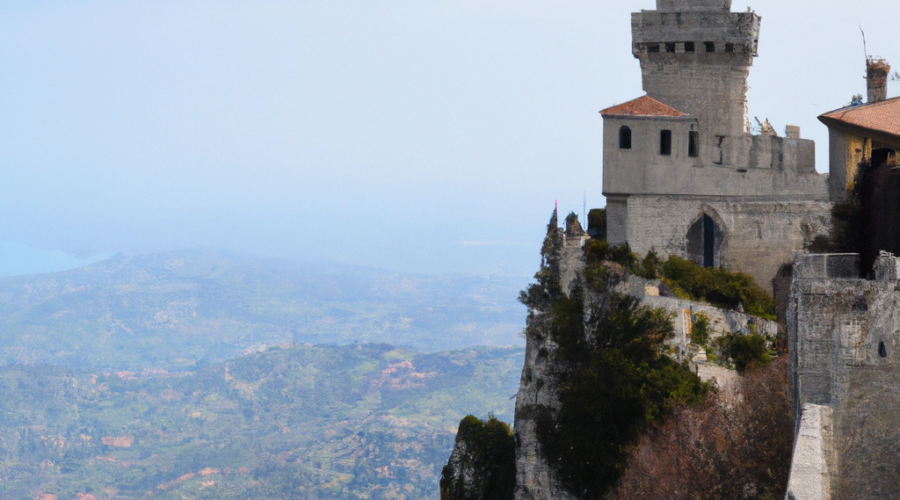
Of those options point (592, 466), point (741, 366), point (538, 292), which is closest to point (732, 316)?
point (741, 366)

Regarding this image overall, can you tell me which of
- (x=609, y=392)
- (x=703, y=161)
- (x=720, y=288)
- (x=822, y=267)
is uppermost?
(x=703, y=161)

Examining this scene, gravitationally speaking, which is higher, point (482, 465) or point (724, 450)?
point (724, 450)

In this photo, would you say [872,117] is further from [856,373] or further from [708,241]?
[856,373]

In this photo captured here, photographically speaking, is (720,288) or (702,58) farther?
(702,58)

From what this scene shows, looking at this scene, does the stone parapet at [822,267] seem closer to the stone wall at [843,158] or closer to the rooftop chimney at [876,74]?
the stone wall at [843,158]

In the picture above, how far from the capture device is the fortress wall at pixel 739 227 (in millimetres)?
42938

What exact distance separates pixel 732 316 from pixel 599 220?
40.0 feet

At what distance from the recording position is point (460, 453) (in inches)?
1983

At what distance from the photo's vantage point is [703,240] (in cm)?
4425

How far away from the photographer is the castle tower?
46125 millimetres

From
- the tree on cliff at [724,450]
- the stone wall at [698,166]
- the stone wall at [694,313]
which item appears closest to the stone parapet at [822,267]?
the tree on cliff at [724,450]

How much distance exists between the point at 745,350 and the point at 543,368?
30.5 ft

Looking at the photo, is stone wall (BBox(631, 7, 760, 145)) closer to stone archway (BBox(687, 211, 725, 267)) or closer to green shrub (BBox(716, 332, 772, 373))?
stone archway (BBox(687, 211, 725, 267))

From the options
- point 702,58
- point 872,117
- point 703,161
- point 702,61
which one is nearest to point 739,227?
point 703,161
